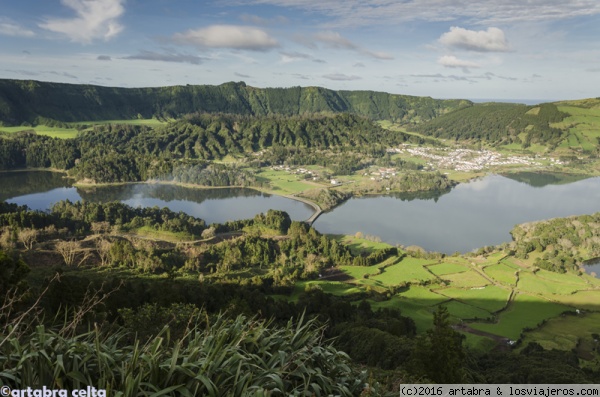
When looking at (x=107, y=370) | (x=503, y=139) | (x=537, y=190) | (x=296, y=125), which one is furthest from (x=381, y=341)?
(x=503, y=139)

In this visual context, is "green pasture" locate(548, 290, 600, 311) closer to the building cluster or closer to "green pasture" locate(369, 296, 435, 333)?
"green pasture" locate(369, 296, 435, 333)

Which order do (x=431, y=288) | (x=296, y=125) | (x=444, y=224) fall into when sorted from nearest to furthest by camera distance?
(x=431, y=288) → (x=444, y=224) → (x=296, y=125)

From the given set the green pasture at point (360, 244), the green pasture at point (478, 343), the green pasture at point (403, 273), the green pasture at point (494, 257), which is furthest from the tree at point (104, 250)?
the green pasture at point (494, 257)

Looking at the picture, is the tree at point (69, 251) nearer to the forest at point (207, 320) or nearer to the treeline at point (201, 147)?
the forest at point (207, 320)

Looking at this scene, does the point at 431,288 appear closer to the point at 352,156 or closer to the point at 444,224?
the point at 444,224

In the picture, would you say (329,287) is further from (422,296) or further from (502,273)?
(502,273)

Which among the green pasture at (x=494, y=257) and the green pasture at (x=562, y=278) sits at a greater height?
the green pasture at (x=494, y=257)

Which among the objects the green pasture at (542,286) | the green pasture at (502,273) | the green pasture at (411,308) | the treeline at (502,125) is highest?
the treeline at (502,125)
